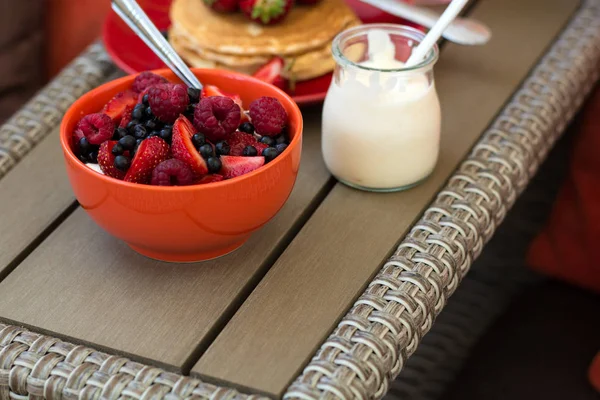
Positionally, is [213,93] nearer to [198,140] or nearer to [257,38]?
[198,140]

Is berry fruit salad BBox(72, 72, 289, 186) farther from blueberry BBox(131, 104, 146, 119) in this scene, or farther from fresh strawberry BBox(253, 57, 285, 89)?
fresh strawberry BBox(253, 57, 285, 89)

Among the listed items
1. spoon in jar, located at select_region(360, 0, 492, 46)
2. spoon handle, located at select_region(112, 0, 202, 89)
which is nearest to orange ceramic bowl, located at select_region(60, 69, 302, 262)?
spoon handle, located at select_region(112, 0, 202, 89)

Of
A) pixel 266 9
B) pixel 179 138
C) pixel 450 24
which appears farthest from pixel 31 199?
pixel 450 24

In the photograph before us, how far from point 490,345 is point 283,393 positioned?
0.69 m

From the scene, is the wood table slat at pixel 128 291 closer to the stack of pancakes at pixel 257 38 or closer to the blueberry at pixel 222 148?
the blueberry at pixel 222 148

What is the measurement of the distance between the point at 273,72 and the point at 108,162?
0.34m

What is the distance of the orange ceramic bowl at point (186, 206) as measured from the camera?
716 mm

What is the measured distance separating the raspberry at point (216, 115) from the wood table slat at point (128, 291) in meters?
0.13

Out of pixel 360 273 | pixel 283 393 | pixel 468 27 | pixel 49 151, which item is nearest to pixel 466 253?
pixel 360 273

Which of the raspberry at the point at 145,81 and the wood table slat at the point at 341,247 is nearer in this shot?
the wood table slat at the point at 341,247

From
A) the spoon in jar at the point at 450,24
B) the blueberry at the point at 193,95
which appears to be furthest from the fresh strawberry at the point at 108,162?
the spoon in jar at the point at 450,24

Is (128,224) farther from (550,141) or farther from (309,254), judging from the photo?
(550,141)

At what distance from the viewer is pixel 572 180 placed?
1.30m

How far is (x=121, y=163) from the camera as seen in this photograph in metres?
0.73
